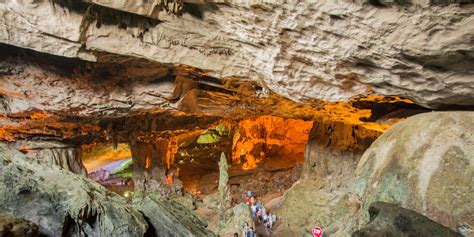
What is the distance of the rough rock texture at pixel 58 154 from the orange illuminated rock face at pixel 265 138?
8657 millimetres

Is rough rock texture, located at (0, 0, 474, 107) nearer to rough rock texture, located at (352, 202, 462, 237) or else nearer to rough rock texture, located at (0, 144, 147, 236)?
rough rock texture, located at (352, 202, 462, 237)

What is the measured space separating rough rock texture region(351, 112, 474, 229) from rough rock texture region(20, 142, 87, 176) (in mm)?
9667

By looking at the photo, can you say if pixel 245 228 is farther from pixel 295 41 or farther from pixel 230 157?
pixel 230 157

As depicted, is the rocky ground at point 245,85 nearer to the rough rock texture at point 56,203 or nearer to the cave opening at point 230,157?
the rough rock texture at point 56,203

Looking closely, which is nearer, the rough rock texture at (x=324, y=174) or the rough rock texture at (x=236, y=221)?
the rough rock texture at (x=236, y=221)

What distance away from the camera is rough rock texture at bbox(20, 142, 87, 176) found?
10.4 metres

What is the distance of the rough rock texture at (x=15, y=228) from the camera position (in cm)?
235

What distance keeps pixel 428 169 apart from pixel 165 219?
129 inches

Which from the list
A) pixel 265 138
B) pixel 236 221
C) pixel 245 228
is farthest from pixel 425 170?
pixel 265 138

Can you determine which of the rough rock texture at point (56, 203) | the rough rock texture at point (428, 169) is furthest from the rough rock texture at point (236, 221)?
the rough rock texture at point (56, 203)

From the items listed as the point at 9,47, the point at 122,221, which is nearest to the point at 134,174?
the point at 9,47

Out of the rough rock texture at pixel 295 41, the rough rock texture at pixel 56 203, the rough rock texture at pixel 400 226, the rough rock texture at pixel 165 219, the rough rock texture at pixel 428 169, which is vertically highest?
the rough rock texture at pixel 295 41

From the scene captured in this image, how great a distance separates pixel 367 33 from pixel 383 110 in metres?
3.12

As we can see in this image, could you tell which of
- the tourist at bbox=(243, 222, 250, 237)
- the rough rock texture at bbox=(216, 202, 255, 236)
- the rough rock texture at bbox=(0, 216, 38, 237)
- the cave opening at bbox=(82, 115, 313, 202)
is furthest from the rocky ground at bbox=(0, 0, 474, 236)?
the cave opening at bbox=(82, 115, 313, 202)
